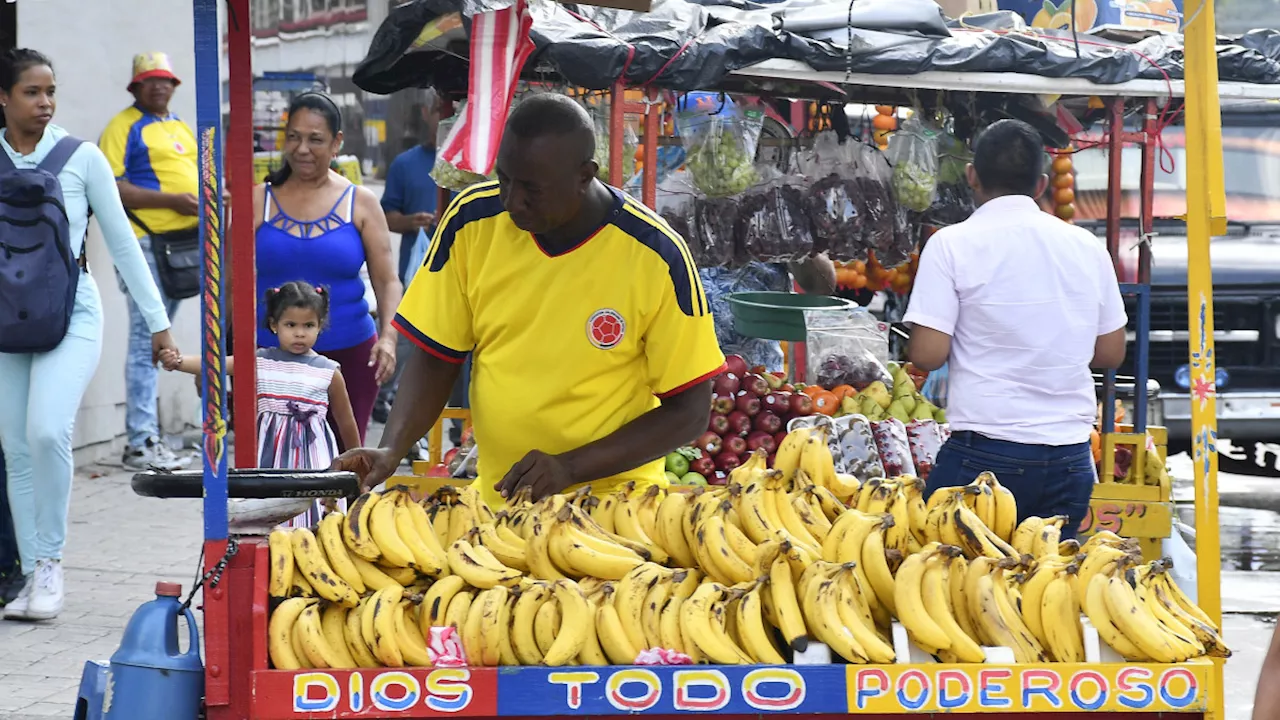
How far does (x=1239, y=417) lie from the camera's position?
10.2 metres

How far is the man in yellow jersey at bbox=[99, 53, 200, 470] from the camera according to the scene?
376 inches

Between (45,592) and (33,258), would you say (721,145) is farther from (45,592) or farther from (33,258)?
(45,592)

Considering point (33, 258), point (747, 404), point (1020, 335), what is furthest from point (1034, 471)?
point (33, 258)

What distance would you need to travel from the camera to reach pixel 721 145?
24.3ft

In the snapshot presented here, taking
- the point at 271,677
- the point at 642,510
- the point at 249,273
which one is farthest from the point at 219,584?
the point at 642,510

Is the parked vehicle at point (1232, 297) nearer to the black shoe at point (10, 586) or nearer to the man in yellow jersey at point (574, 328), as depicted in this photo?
the man in yellow jersey at point (574, 328)

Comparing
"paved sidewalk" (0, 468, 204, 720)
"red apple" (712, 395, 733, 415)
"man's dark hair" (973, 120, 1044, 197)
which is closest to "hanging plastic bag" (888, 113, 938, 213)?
"red apple" (712, 395, 733, 415)

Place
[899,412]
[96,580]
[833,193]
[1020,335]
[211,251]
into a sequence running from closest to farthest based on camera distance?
[211,251], [1020,335], [96,580], [899,412], [833,193]

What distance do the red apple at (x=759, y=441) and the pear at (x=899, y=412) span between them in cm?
67

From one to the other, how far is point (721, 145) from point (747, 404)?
1255 millimetres

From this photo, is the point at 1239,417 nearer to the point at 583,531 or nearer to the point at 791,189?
the point at 791,189

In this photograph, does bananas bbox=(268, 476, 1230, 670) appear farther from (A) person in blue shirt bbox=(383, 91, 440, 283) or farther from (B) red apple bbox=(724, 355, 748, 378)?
(A) person in blue shirt bbox=(383, 91, 440, 283)

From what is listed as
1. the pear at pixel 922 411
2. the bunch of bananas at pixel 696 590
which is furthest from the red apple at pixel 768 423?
the bunch of bananas at pixel 696 590

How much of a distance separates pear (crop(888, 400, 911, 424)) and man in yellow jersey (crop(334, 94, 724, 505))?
12.2ft
